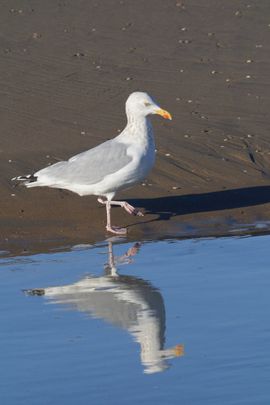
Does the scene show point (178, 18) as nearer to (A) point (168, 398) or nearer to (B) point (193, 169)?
(B) point (193, 169)

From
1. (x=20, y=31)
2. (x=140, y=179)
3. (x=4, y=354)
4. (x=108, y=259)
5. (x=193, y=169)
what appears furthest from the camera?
(x=20, y=31)

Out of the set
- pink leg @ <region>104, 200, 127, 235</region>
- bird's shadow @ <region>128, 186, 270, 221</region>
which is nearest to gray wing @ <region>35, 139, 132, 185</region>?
pink leg @ <region>104, 200, 127, 235</region>

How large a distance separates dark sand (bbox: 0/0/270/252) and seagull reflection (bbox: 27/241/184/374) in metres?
1.60

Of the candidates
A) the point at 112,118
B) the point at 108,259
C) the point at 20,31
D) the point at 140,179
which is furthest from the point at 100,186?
the point at 20,31

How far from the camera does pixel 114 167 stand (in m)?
11.8

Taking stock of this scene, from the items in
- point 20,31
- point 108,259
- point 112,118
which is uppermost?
point 20,31

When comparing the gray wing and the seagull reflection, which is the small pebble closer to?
the gray wing

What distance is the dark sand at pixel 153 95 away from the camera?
12250mm

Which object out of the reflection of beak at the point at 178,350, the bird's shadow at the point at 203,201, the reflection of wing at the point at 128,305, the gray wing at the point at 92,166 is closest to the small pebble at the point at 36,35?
the bird's shadow at the point at 203,201

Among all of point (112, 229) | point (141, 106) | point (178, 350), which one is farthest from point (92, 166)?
point (178, 350)

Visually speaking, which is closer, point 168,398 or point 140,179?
point 168,398

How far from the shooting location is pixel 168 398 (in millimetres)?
7297

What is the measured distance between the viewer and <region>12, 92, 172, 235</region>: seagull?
1180cm

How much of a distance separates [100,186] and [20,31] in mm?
6131
